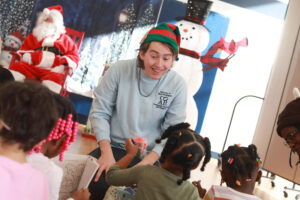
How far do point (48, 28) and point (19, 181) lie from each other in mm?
3600

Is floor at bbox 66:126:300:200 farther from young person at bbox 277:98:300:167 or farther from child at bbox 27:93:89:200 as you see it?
child at bbox 27:93:89:200

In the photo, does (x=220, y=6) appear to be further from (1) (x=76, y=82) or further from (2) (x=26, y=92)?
(2) (x=26, y=92)

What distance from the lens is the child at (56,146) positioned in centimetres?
103

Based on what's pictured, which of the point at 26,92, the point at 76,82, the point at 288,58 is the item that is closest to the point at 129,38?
the point at 76,82

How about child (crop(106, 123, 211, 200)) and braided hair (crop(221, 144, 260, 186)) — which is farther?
braided hair (crop(221, 144, 260, 186))

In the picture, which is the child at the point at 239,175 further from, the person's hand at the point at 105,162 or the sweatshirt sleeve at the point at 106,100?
the sweatshirt sleeve at the point at 106,100

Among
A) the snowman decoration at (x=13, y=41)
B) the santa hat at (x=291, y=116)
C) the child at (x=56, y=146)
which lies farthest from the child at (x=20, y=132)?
the snowman decoration at (x=13, y=41)

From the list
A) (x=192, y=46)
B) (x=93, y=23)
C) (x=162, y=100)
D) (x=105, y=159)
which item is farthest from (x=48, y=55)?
(x=105, y=159)

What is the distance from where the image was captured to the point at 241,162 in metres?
1.42

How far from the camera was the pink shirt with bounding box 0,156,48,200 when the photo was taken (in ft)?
2.77

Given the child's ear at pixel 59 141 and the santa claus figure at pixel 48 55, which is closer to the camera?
the child's ear at pixel 59 141

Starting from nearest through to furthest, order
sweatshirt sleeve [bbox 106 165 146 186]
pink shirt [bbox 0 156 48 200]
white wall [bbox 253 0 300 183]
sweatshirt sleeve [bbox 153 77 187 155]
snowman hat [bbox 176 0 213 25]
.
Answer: pink shirt [bbox 0 156 48 200], sweatshirt sleeve [bbox 106 165 146 186], sweatshirt sleeve [bbox 153 77 187 155], white wall [bbox 253 0 300 183], snowman hat [bbox 176 0 213 25]

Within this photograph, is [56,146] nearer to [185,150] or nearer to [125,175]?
[125,175]

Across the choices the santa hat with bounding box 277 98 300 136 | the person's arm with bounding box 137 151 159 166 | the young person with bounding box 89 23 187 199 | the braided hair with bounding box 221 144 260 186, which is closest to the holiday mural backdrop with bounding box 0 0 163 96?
the young person with bounding box 89 23 187 199
